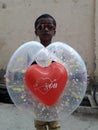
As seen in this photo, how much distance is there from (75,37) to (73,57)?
350cm

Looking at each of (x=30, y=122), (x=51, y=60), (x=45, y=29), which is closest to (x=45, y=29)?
(x=45, y=29)

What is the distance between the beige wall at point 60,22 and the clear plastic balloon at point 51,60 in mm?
3472

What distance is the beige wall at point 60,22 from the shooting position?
5.83 metres

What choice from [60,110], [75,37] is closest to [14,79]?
[60,110]

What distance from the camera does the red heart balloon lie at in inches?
90.5

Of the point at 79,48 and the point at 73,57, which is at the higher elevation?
the point at 73,57

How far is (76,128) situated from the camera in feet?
13.0

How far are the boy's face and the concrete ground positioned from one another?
1631mm

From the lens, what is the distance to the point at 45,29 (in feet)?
8.41

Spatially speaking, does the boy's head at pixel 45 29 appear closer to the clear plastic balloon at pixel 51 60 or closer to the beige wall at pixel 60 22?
the clear plastic balloon at pixel 51 60

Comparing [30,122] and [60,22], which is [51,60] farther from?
[60,22]

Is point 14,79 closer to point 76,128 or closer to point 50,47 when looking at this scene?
point 50,47

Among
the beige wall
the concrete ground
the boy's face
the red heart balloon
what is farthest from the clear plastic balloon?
the beige wall

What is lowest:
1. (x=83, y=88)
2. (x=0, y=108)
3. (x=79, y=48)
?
(x=0, y=108)
